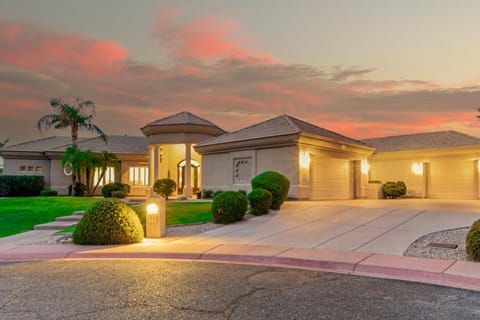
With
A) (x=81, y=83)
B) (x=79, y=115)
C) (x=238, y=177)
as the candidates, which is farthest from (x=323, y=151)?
(x=79, y=115)

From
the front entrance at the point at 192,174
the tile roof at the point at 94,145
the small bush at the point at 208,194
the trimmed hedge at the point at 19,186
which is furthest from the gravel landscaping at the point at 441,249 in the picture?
the trimmed hedge at the point at 19,186

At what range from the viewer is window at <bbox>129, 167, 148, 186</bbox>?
103ft

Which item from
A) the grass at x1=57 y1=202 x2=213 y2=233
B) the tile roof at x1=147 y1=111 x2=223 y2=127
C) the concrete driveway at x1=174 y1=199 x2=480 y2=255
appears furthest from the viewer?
the tile roof at x1=147 y1=111 x2=223 y2=127

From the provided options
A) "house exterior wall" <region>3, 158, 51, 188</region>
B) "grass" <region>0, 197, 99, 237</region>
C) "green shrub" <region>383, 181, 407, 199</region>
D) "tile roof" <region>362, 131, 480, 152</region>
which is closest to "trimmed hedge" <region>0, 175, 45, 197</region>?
"house exterior wall" <region>3, 158, 51, 188</region>

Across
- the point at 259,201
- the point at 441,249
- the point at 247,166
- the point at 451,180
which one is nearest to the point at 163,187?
the point at 247,166

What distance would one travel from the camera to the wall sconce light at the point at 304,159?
62.6 ft

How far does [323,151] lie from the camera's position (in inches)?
825

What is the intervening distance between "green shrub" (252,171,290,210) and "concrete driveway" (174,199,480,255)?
47 centimetres

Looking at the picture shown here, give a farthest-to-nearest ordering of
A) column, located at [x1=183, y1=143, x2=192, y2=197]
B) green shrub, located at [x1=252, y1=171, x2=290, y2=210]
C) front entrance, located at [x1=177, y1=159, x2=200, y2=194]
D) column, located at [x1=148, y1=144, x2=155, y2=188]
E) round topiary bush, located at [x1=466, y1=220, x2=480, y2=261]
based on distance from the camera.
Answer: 1. front entrance, located at [x1=177, y1=159, x2=200, y2=194]
2. column, located at [x1=148, y1=144, x2=155, y2=188]
3. column, located at [x1=183, y1=143, x2=192, y2=197]
4. green shrub, located at [x1=252, y1=171, x2=290, y2=210]
5. round topiary bush, located at [x1=466, y1=220, x2=480, y2=261]

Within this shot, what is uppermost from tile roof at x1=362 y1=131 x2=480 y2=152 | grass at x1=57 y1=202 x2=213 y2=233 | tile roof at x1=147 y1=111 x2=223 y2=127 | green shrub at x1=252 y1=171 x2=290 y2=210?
tile roof at x1=147 y1=111 x2=223 y2=127

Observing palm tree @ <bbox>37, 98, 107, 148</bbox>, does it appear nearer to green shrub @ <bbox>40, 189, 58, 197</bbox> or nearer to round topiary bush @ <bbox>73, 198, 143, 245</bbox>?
green shrub @ <bbox>40, 189, 58, 197</bbox>

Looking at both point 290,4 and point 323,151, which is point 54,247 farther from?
point 323,151

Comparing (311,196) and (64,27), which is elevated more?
(64,27)

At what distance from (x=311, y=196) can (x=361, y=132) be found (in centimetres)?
1593
